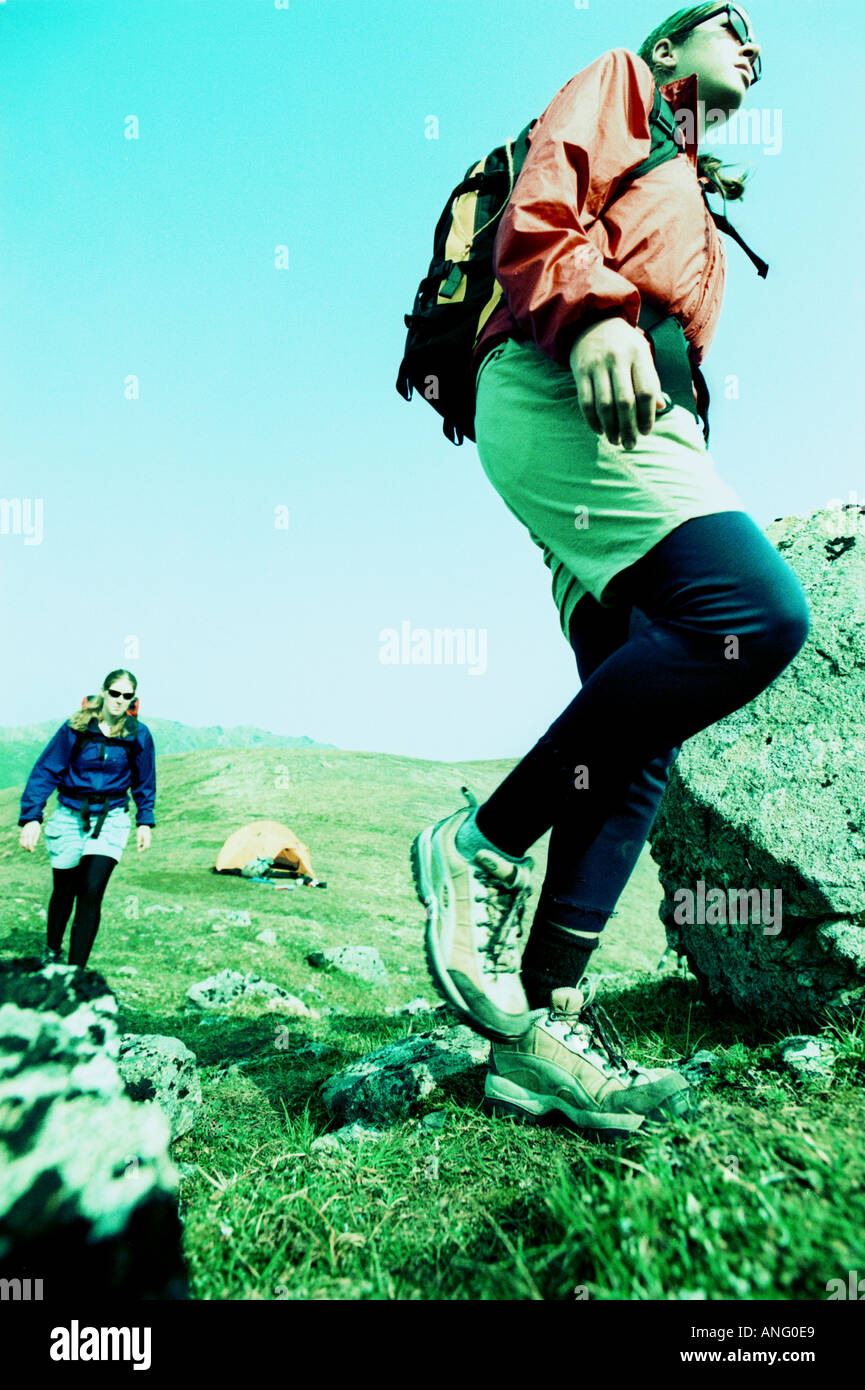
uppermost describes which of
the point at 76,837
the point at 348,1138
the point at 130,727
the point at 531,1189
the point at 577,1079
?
the point at 130,727

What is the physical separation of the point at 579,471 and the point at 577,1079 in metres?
1.54

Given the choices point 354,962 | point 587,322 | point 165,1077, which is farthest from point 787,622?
point 354,962

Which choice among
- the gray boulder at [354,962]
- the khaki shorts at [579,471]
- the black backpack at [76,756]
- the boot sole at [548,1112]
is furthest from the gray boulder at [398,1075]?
the gray boulder at [354,962]

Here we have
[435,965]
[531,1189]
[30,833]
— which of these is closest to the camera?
[531,1189]

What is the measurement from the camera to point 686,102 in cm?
248

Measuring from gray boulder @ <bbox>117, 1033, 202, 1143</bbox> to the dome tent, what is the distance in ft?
39.5

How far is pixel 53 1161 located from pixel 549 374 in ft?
6.55

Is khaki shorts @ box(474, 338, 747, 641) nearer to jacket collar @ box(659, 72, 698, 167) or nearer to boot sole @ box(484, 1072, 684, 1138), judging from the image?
jacket collar @ box(659, 72, 698, 167)

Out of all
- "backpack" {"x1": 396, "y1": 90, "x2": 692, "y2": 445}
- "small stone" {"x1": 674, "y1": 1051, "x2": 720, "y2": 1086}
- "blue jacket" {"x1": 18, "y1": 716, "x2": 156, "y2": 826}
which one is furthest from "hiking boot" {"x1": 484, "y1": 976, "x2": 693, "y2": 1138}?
"blue jacket" {"x1": 18, "y1": 716, "x2": 156, "y2": 826}

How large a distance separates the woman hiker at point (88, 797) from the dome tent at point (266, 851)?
25.9 feet

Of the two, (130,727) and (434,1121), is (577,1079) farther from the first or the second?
(130,727)

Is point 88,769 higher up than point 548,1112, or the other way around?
point 88,769

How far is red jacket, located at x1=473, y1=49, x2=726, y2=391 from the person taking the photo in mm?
1916

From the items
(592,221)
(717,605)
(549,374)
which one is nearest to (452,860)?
(717,605)
